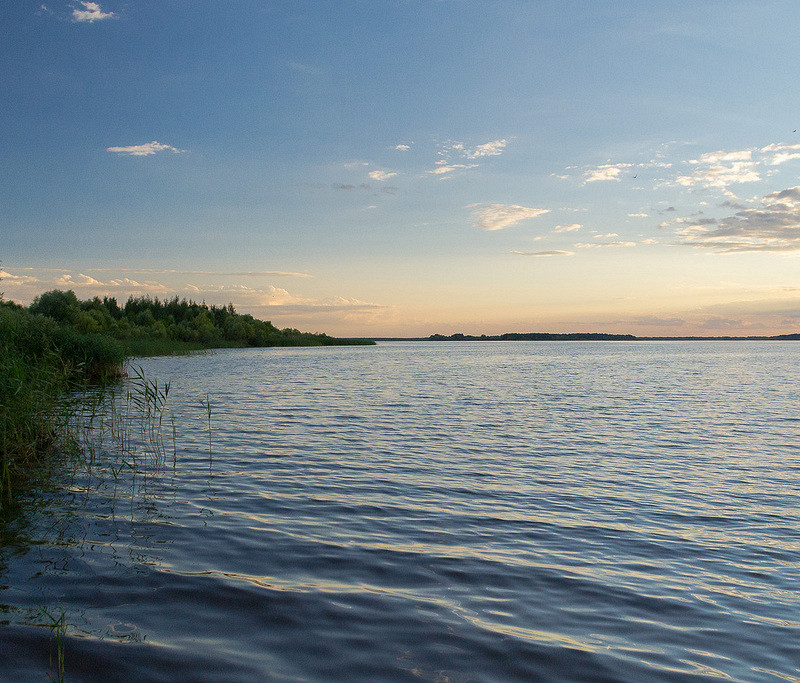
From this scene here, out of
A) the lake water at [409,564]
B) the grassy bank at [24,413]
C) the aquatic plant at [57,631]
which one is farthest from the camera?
the grassy bank at [24,413]

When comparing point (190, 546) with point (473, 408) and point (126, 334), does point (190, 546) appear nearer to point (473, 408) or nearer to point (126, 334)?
point (473, 408)

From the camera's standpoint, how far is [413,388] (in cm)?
3550

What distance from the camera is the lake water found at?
5.36 meters

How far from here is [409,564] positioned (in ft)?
25.1

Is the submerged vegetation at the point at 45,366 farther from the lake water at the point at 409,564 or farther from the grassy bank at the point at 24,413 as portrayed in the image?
the lake water at the point at 409,564

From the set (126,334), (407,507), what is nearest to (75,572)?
(407,507)

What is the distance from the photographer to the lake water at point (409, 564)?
536 cm

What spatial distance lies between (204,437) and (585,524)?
12.2 metres

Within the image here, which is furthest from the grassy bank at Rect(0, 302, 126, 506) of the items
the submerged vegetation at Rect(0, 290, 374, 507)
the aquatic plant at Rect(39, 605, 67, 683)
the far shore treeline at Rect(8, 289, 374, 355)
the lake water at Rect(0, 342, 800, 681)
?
the far shore treeline at Rect(8, 289, 374, 355)

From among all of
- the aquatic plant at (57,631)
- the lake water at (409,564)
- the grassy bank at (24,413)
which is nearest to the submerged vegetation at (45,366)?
the grassy bank at (24,413)

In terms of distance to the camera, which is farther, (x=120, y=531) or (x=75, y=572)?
(x=120, y=531)

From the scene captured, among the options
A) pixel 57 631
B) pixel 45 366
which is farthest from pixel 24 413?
pixel 57 631

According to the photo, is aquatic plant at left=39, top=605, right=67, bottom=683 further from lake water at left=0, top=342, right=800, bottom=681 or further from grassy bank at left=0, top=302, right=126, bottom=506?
grassy bank at left=0, top=302, right=126, bottom=506

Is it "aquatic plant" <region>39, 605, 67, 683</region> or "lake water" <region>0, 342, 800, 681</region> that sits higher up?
"aquatic plant" <region>39, 605, 67, 683</region>
